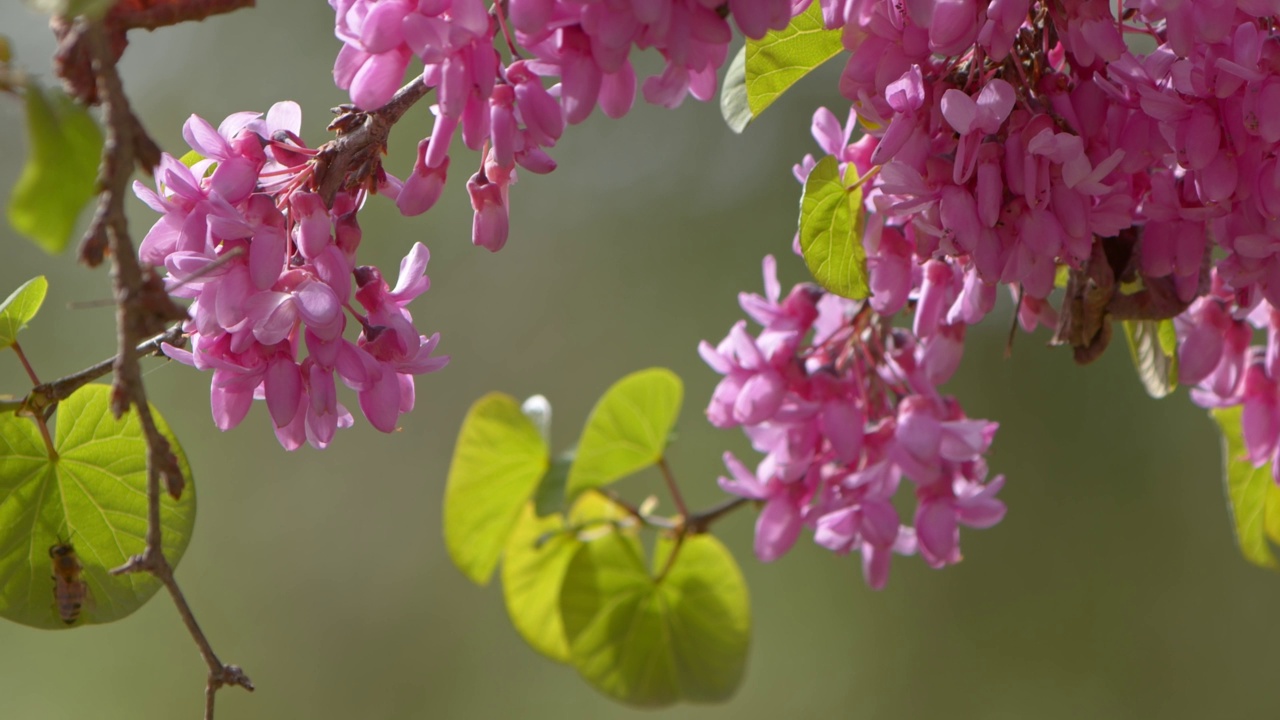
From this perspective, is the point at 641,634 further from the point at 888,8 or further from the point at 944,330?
the point at 888,8

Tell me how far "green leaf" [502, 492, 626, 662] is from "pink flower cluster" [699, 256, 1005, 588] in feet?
0.92

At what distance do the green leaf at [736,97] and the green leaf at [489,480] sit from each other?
0.39 metres

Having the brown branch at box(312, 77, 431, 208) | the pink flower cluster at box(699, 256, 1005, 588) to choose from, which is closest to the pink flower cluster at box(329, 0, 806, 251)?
the brown branch at box(312, 77, 431, 208)

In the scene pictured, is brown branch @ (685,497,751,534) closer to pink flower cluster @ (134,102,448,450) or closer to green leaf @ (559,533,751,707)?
green leaf @ (559,533,751,707)

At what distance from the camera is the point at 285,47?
4.19 meters

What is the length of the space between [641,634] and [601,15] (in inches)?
24.7

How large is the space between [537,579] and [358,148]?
1.82ft

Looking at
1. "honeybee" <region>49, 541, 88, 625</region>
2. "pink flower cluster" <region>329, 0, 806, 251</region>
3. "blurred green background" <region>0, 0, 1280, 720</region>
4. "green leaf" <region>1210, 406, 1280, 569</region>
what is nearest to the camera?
"pink flower cluster" <region>329, 0, 806, 251</region>

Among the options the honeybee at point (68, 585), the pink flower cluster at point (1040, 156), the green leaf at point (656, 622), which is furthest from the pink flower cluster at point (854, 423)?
the honeybee at point (68, 585)

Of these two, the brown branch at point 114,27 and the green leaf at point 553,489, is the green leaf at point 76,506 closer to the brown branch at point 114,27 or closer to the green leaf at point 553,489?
the brown branch at point 114,27

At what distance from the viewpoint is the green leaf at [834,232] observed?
523 millimetres

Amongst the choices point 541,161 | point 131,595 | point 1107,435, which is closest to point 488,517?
point 131,595

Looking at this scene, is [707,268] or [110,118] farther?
[707,268]

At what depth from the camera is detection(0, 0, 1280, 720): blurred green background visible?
3.62 meters
